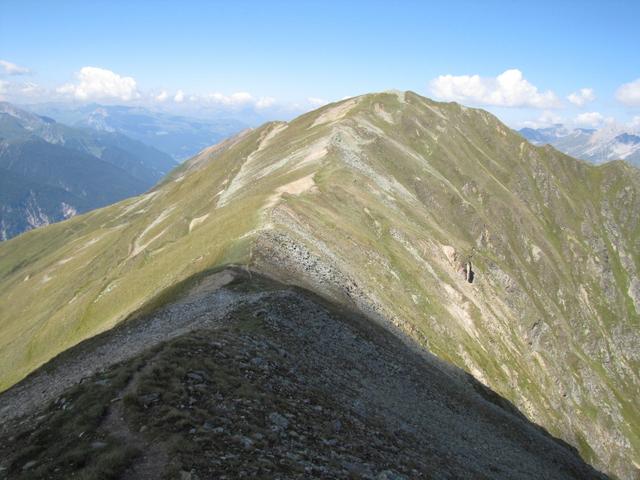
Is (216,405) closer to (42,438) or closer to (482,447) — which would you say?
(42,438)

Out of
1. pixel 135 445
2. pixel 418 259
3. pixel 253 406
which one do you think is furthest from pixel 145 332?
pixel 418 259

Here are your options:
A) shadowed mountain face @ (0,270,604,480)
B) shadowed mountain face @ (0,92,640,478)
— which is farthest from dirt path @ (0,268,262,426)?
shadowed mountain face @ (0,92,640,478)

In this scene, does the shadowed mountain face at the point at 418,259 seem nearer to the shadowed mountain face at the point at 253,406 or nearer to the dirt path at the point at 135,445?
the shadowed mountain face at the point at 253,406

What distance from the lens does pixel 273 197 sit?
72.4 meters

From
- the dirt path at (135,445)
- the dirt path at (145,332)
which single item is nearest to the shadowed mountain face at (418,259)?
the dirt path at (145,332)

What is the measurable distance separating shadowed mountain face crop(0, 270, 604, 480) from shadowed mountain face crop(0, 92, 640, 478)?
9.84m

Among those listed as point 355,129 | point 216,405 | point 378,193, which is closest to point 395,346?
point 216,405

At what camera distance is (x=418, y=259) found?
3260 inches

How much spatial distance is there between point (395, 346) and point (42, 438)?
34297 millimetres

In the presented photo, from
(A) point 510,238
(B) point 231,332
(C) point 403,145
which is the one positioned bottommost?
(A) point 510,238

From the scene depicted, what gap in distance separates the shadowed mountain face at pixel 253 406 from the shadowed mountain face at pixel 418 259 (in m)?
9.84

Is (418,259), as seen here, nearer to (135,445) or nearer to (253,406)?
(253,406)

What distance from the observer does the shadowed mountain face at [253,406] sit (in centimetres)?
1538

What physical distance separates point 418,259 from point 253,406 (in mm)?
66567
